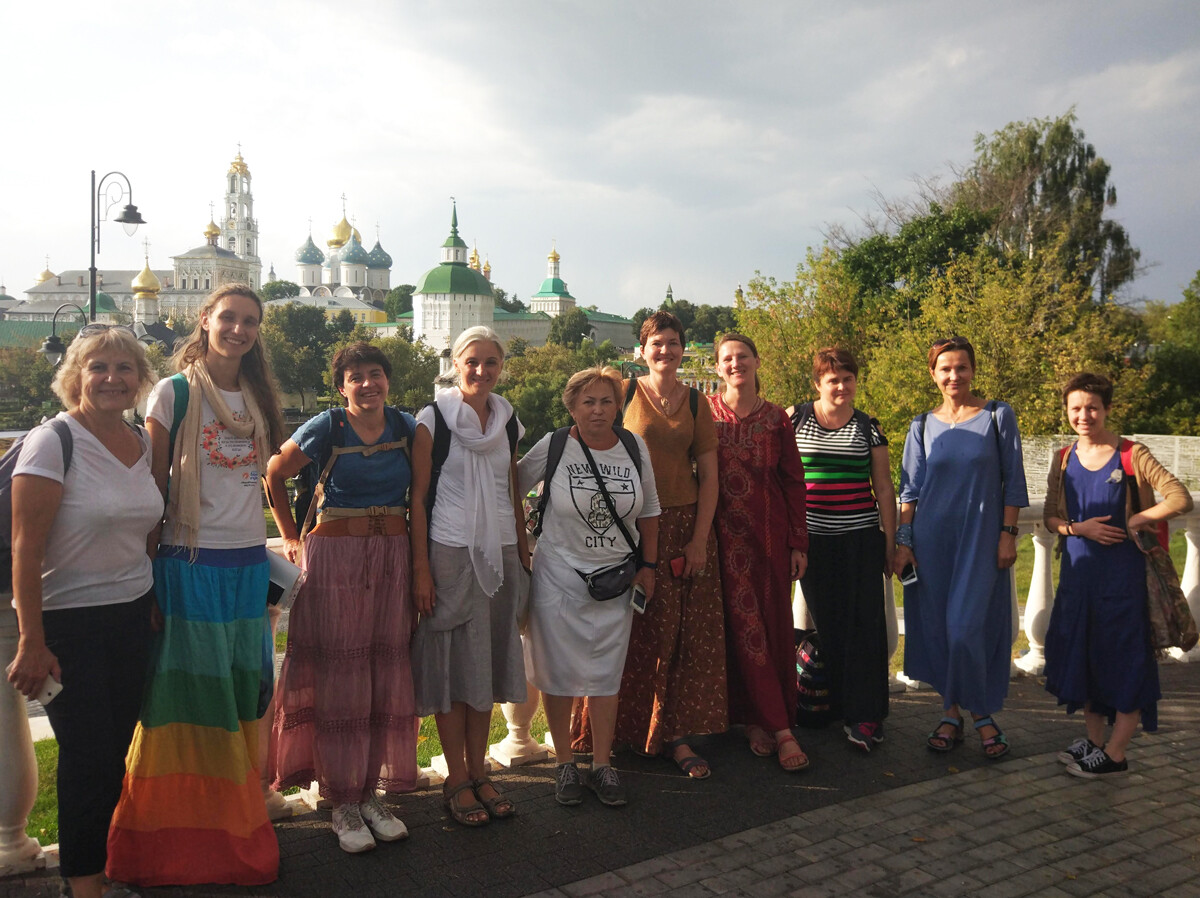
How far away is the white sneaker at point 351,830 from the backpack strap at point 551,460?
4.14ft

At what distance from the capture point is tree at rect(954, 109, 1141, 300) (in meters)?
35.9

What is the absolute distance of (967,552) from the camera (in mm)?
4289

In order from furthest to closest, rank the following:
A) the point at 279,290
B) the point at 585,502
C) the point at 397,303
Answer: the point at 397,303, the point at 279,290, the point at 585,502

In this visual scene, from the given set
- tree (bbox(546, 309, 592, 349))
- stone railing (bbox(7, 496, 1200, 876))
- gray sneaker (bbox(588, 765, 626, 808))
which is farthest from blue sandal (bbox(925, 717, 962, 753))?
tree (bbox(546, 309, 592, 349))

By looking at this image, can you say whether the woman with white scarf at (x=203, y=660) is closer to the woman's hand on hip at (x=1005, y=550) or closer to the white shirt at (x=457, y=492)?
the white shirt at (x=457, y=492)

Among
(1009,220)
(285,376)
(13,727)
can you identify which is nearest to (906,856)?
(13,727)

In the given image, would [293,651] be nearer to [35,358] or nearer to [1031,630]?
[1031,630]

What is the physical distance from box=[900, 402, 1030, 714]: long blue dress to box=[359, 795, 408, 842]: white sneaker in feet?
8.37

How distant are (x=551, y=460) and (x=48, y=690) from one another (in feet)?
6.26

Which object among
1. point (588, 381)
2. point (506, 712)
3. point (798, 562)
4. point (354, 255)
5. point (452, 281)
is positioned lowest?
point (506, 712)

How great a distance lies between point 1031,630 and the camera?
5.45 metres

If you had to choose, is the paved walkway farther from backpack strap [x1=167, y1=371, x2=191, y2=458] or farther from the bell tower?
the bell tower

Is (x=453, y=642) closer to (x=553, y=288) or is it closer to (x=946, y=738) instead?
(x=946, y=738)

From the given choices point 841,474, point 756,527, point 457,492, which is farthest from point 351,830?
point 841,474
